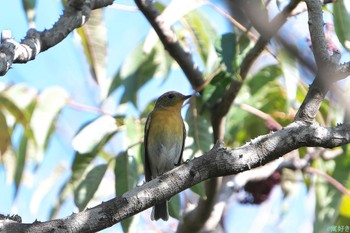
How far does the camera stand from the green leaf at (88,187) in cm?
426

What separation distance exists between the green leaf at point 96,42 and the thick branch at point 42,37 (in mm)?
933

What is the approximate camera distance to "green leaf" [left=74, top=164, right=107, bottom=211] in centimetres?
426

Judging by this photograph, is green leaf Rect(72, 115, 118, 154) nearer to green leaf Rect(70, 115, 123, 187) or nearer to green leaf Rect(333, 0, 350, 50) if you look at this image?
green leaf Rect(70, 115, 123, 187)

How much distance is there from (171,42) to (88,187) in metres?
1.39

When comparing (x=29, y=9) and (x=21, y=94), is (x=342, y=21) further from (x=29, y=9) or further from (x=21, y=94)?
(x=21, y=94)

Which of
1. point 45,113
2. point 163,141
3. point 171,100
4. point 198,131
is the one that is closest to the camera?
point 198,131

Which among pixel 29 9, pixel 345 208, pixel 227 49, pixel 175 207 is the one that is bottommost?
pixel 345 208

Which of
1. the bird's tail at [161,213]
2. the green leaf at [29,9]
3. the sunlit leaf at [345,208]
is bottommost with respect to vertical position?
the sunlit leaf at [345,208]

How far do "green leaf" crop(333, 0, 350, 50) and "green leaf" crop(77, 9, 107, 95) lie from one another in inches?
66.7

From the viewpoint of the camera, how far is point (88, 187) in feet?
14.3

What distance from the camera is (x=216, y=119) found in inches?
196

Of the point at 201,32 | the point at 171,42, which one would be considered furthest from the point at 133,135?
the point at 201,32

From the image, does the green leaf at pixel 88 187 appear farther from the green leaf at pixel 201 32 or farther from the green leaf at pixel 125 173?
the green leaf at pixel 201 32

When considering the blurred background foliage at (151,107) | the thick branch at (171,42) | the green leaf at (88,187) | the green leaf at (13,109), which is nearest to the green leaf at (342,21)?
the blurred background foliage at (151,107)
